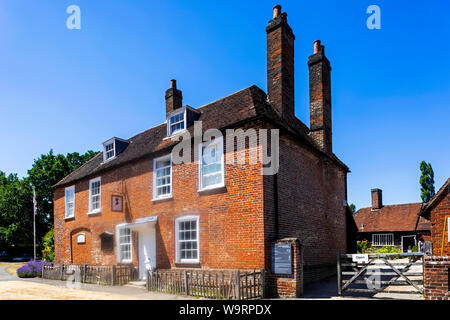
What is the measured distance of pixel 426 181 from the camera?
47.7 metres

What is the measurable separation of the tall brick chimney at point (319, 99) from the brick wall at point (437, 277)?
9.94m

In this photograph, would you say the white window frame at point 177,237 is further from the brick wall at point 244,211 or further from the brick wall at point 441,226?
the brick wall at point 441,226

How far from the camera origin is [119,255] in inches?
720

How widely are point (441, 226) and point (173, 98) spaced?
50.3ft

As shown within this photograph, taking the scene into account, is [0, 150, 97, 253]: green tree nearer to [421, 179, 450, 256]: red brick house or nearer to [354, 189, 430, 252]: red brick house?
[354, 189, 430, 252]: red brick house

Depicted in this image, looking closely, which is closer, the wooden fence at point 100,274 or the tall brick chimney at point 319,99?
the wooden fence at point 100,274

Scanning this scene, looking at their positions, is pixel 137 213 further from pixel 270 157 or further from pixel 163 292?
pixel 270 157

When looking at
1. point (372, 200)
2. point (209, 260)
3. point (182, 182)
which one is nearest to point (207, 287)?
point (209, 260)

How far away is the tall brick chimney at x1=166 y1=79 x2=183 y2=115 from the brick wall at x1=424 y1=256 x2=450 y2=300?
53.7ft

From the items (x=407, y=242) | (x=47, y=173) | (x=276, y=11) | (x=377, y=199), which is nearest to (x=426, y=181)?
(x=377, y=199)

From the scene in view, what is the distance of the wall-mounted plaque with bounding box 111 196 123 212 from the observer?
58.0 ft

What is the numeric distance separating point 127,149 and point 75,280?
25.2 ft

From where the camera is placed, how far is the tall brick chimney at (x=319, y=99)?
712 inches

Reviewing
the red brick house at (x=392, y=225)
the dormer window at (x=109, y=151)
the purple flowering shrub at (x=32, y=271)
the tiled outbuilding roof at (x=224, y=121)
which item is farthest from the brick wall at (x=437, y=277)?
the red brick house at (x=392, y=225)
